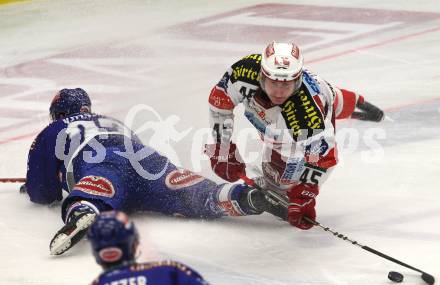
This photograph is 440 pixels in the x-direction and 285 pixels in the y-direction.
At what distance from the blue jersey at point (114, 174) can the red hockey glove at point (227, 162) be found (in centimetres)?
7

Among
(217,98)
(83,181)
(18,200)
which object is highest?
(217,98)

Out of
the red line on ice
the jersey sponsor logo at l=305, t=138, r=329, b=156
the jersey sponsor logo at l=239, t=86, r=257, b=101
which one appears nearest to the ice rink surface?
the red line on ice

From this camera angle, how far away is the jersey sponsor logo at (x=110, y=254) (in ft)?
8.33

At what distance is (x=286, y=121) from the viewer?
450cm

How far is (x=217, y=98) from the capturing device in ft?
15.8

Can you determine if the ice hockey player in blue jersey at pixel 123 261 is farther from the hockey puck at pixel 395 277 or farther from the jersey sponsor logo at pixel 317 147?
the jersey sponsor logo at pixel 317 147

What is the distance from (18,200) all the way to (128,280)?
2892 millimetres

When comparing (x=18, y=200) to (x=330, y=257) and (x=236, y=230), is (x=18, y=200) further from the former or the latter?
(x=330, y=257)

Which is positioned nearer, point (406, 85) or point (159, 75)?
point (406, 85)

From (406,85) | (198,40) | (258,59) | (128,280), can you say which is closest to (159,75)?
(198,40)

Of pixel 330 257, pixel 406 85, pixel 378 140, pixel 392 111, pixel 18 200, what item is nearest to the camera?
pixel 330 257

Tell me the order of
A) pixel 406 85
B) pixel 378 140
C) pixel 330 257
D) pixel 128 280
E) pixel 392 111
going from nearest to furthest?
pixel 128 280 < pixel 330 257 < pixel 378 140 < pixel 392 111 < pixel 406 85

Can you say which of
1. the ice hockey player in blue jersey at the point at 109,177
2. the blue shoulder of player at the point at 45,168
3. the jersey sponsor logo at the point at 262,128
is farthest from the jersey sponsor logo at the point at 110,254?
the blue shoulder of player at the point at 45,168

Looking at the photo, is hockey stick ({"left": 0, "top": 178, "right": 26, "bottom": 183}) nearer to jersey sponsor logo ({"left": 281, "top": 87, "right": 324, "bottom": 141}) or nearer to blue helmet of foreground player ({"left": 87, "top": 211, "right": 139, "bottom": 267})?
jersey sponsor logo ({"left": 281, "top": 87, "right": 324, "bottom": 141})
